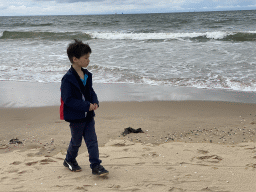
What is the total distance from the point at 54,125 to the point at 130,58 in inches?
277

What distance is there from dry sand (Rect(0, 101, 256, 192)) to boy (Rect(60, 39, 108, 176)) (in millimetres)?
373

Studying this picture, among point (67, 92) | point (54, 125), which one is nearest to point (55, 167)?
point (67, 92)

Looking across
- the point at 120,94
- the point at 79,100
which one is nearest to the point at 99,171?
the point at 79,100

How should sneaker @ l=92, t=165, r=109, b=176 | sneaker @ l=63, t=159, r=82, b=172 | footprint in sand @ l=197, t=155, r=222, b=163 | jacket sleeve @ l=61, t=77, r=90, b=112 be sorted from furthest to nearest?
footprint in sand @ l=197, t=155, r=222, b=163 < sneaker @ l=63, t=159, r=82, b=172 < sneaker @ l=92, t=165, r=109, b=176 < jacket sleeve @ l=61, t=77, r=90, b=112

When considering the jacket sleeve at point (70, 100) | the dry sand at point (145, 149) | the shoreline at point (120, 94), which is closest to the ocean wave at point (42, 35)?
the shoreline at point (120, 94)

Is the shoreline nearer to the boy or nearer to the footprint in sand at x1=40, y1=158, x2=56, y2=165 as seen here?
the footprint in sand at x1=40, y1=158, x2=56, y2=165

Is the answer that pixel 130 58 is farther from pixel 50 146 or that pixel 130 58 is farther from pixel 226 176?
pixel 226 176

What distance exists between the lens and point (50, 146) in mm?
3738

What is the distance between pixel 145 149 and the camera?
3.40 metres

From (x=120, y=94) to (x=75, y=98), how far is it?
4.06 meters

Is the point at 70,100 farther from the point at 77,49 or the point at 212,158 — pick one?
the point at 212,158

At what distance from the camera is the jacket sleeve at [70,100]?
2.41m

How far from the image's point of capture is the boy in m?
2.43

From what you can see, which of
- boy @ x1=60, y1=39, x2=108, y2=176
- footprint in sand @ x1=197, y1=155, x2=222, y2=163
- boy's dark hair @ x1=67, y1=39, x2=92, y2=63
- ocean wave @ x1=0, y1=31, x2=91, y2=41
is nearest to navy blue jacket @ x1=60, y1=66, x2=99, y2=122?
boy @ x1=60, y1=39, x2=108, y2=176
